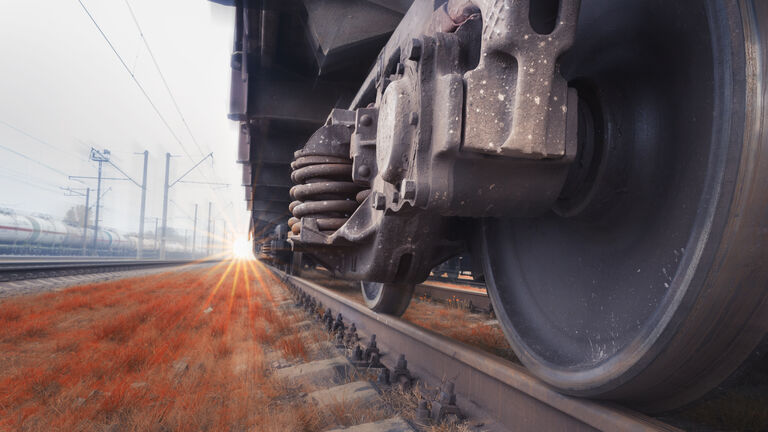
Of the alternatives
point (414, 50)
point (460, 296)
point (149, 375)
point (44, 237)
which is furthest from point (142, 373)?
point (44, 237)

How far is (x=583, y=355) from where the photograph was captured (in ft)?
4.43

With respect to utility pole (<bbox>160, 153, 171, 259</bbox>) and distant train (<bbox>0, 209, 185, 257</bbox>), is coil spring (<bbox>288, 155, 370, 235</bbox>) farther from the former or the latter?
utility pole (<bbox>160, 153, 171, 259</bbox>)

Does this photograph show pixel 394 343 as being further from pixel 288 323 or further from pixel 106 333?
pixel 106 333

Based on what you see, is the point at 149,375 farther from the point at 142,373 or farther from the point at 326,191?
the point at 326,191

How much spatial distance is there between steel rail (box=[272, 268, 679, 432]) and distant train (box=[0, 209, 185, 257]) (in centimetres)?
2535

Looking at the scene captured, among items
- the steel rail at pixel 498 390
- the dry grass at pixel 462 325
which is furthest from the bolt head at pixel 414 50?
the dry grass at pixel 462 325

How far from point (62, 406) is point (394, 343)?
156 cm

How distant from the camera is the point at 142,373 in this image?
7.36ft

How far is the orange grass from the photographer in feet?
5.30

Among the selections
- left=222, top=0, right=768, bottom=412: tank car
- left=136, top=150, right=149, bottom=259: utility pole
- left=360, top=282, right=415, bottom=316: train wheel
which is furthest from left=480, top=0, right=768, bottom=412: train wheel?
left=136, top=150, right=149, bottom=259: utility pole

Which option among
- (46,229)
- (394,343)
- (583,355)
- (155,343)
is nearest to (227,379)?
(394,343)

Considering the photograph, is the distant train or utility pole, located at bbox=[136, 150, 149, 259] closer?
the distant train

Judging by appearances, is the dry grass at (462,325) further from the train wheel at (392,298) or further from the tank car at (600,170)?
the tank car at (600,170)

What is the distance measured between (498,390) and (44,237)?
105ft
